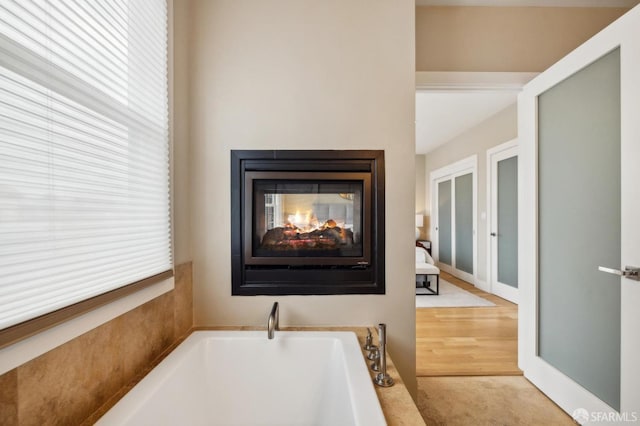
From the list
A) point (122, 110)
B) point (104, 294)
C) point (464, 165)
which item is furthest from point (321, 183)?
point (464, 165)

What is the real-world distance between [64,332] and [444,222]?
20.7 ft

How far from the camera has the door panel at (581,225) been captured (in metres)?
1.46

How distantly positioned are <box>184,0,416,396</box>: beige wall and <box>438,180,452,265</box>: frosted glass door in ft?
15.6

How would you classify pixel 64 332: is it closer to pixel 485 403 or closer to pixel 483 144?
pixel 485 403

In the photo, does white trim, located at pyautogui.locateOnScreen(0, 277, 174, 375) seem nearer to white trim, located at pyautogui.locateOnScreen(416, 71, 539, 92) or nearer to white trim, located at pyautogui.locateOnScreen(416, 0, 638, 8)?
white trim, located at pyautogui.locateOnScreen(416, 71, 539, 92)

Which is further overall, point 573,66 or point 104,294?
point 573,66

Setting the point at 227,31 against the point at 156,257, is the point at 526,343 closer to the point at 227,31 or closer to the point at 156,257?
the point at 156,257

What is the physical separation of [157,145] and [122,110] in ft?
0.82

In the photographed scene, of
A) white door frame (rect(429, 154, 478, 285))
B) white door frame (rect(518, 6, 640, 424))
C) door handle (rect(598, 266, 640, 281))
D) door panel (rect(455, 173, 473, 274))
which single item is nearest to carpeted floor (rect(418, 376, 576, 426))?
white door frame (rect(518, 6, 640, 424))

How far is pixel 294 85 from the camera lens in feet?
5.31

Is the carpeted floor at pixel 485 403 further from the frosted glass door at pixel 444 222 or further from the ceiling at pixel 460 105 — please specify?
the frosted glass door at pixel 444 222

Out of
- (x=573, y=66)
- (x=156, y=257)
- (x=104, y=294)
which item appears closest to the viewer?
(x=104, y=294)

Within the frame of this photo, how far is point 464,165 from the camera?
16.8 feet

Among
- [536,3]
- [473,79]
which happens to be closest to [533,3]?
[536,3]
